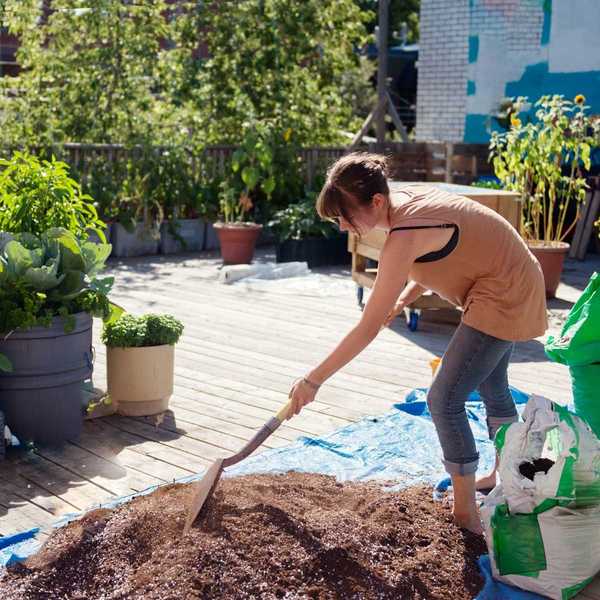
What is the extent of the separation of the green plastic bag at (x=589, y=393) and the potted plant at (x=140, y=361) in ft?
6.55

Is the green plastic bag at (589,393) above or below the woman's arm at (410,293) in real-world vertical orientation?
below

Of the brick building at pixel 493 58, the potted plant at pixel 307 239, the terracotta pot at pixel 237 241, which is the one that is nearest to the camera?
the terracotta pot at pixel 237 241

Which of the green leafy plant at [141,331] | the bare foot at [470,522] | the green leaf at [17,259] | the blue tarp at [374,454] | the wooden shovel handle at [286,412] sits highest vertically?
the green leaf at [17,259]

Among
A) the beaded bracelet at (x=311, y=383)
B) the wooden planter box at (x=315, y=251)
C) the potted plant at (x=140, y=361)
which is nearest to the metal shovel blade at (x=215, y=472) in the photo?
the beaded bracelet at (x=311, y=383)

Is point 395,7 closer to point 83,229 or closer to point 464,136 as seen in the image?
point 464,136

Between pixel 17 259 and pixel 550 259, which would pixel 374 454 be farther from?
pixel 550 259

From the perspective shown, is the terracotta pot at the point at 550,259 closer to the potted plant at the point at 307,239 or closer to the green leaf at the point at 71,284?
the potted plant at the point at 307,239

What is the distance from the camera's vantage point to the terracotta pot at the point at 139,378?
4562mm

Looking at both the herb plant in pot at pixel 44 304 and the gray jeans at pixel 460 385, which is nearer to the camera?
the gray jeans at pixel 460 385

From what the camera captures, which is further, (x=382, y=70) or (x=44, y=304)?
(x=382, y=70)

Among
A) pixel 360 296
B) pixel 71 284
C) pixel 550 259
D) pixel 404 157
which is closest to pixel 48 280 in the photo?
pixel 71 284

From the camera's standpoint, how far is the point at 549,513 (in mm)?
2859

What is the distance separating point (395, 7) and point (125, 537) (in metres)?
24.7

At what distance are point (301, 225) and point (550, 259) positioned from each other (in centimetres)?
299
